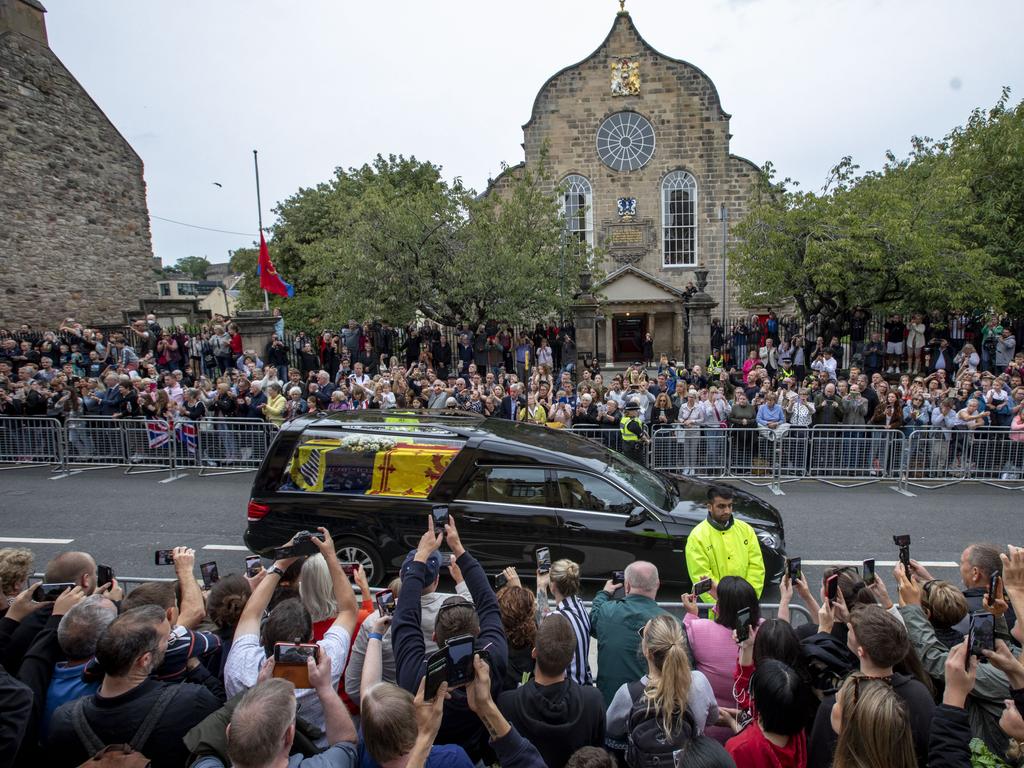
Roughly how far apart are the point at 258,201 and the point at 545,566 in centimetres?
1975

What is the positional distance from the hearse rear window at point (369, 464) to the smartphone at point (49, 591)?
332 centimetres

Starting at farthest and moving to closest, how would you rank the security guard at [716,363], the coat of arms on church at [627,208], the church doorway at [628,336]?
1. the coat of arms on church at [627,208]
2. the church doorway at [628,336]
3. the security guard at [716,363]

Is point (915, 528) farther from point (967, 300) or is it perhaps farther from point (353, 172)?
point (353, 172)

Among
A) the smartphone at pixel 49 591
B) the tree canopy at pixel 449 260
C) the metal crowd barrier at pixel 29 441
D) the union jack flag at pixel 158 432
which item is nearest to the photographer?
the smartphone at pixel 49 591

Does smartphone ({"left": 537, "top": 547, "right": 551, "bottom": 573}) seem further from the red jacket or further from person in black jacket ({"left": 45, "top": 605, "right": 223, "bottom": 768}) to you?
person in black jacket ({"left": 45, "top": 605, "right": 223, "bottom": 768})

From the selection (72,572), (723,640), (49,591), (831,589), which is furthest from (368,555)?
(831,589)

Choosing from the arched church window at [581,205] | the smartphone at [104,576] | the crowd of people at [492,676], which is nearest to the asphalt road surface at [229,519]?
the crowd of people at [492,676]

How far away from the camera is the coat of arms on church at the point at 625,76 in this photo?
2833cm

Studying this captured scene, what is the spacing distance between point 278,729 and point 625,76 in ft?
98.9

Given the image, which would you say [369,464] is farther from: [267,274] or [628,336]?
[628,336]

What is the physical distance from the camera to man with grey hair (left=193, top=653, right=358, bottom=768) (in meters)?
2.38

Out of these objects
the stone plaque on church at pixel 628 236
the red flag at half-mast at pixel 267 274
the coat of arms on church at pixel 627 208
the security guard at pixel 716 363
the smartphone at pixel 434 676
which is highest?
the coat of arms on church at pixel 627 208

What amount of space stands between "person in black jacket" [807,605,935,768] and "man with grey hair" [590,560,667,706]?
3.21 feet

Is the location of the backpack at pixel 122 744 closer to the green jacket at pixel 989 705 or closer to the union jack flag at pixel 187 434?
the green jacket at pixel 989 705
